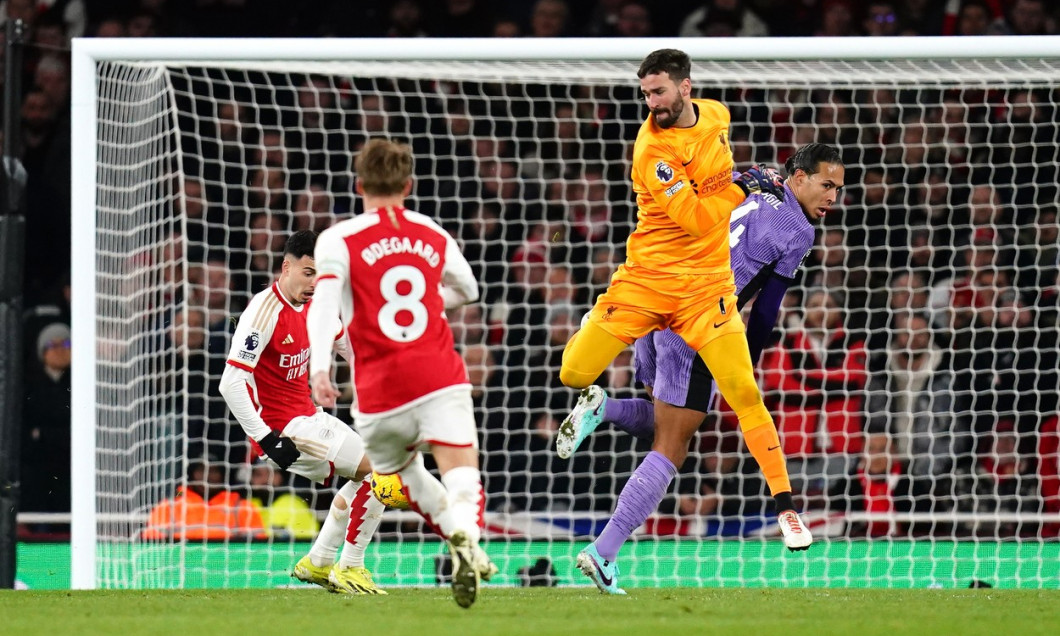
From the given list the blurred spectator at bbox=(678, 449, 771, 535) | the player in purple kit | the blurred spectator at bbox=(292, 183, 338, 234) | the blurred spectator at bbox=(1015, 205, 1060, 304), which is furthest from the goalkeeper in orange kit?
the blurred spectator at bbox=(292, 183, 338, 234)

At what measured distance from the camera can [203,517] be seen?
8250 mm

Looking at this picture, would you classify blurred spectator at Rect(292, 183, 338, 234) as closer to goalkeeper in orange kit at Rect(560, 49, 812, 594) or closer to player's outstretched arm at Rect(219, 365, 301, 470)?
player's outstretched arm at Rect(219, 365, 301, 470)

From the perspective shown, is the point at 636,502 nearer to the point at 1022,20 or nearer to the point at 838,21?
the point at 838,21

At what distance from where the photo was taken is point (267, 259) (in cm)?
999

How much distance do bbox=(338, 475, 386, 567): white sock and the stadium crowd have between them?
2.15m

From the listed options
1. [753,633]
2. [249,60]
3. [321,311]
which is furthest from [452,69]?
[753,633]

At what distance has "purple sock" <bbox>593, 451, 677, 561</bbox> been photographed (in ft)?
20.2

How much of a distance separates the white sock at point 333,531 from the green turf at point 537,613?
0.53 feet

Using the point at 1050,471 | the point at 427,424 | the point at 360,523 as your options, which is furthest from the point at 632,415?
the point at 1050,471

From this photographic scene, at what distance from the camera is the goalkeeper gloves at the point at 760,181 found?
19.9ft

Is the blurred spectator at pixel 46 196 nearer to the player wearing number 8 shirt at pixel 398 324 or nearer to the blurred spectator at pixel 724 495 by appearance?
the blurred spectator at pixel 724 495

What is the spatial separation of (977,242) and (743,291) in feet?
12.2

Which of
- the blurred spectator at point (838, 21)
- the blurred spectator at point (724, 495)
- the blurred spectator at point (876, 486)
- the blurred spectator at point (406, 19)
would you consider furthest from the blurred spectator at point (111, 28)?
the blurred spectator at point (876, 486)

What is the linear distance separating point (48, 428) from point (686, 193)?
524cm
